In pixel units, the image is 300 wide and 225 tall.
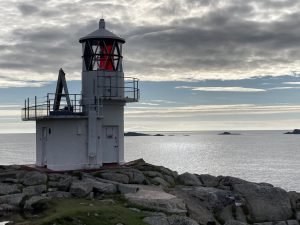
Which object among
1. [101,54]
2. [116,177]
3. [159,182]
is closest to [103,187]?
[116,177]

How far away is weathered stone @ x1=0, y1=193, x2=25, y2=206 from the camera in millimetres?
21625

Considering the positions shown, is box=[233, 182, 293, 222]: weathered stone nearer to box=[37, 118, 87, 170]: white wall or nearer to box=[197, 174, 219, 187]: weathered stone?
box=[197, 174, 219, 187]: weathered stone

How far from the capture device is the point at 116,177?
24.6 metres

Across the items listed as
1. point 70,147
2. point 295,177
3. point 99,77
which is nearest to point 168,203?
point 70,147

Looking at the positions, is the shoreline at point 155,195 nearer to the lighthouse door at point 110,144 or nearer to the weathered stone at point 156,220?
the weathered stone at point 156,220

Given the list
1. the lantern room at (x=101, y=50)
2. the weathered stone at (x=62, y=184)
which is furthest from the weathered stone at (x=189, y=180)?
the lantern room at (x=101, y=50)

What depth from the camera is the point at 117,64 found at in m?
28.7

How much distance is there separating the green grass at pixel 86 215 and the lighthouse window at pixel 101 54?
1056 cm

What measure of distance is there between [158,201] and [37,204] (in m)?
5.90

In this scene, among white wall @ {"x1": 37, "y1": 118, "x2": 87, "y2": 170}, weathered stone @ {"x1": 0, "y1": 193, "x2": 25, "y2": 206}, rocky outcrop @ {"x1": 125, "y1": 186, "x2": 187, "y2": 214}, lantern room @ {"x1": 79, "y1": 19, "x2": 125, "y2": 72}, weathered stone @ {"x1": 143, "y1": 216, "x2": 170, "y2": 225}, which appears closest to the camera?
weathered stone @ {"x1": 143, "y1": 216, "x2": 170, "y2": 225}

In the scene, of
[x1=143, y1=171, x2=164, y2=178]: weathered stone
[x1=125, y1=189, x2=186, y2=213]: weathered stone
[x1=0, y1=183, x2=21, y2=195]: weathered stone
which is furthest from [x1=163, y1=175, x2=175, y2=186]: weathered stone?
[x1=0, y1=183, x2=21, y2=195]: weathered stone

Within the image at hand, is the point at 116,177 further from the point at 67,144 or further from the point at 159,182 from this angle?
the point at 67,144

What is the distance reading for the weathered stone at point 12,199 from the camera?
851 inches

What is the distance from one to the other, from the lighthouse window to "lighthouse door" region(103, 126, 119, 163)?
4.03 meters
